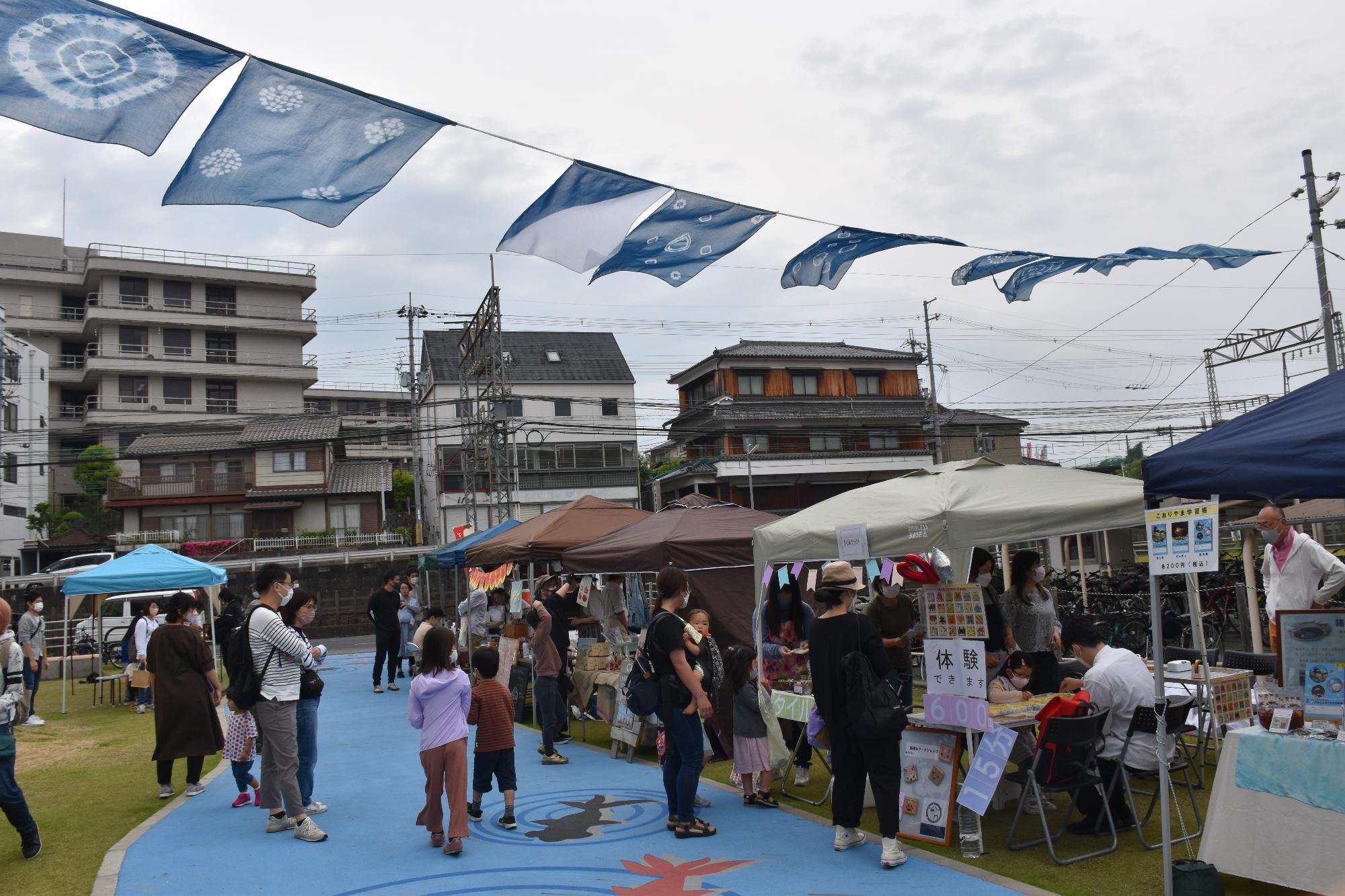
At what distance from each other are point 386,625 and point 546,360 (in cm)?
3235

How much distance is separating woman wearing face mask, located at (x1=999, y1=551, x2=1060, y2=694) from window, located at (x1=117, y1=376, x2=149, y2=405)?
154 ft

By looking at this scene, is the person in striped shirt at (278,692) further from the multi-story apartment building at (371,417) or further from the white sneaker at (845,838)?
the multi-story apartment building at (371,417)

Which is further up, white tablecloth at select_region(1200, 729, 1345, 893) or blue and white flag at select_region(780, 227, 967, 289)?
blue and white flag at select_region(780, 227, 967, 289)

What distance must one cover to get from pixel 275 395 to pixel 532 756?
4414cm

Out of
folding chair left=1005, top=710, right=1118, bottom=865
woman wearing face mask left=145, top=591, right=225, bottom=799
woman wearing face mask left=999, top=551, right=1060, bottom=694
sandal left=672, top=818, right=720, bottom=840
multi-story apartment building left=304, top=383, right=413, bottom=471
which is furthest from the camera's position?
multi-story apartment building left=304, top=383, right=413, bottom=471

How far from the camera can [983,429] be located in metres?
46.9

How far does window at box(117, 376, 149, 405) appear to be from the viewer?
149 ft

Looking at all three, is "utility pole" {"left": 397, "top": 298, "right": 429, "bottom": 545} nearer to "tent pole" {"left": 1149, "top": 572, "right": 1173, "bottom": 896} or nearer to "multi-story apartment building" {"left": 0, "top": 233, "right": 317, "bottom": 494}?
"multi-story apartment building" {"left": 0, "top": 233, "right": 317, "bottom": 494}

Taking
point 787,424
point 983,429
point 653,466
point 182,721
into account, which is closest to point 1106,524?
point 182,721

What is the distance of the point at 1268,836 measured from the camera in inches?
183

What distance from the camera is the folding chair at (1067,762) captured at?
5352mm

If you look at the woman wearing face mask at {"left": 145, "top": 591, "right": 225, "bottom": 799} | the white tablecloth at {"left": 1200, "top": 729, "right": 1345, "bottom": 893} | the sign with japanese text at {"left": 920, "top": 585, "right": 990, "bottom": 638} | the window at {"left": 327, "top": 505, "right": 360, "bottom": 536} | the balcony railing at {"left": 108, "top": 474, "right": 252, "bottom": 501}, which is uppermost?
the balcony railing at {"left": 108, "top": 474, "right": 252, "bottom": 501}

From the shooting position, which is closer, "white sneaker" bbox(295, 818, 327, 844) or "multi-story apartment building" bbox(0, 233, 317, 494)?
"white sneaker" bbox(295, 818, 327, 844)

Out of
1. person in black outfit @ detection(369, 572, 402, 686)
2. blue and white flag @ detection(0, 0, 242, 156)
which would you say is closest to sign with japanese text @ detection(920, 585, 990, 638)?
blue and white flag @ detection(0, 0, 242, 156)
